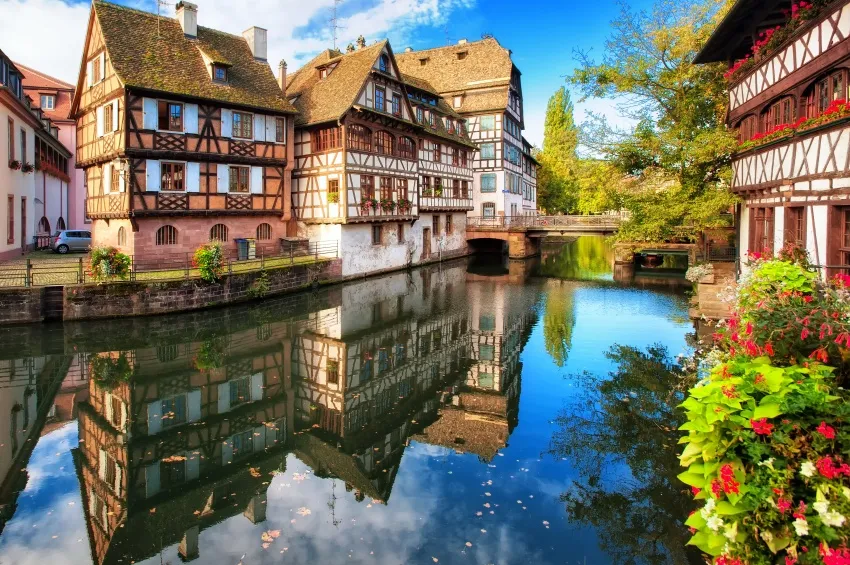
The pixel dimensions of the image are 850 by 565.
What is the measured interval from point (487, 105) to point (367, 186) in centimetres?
2049

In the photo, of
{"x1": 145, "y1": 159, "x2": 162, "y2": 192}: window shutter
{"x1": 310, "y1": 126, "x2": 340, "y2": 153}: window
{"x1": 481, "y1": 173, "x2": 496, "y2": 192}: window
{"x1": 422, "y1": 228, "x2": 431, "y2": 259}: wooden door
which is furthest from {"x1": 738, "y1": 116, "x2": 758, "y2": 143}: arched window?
{"x1": 481, "y1": 173, "x2": 496, "y2": 192}: window

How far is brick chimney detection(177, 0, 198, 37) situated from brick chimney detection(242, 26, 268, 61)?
10.9 feet

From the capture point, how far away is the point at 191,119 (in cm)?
2600

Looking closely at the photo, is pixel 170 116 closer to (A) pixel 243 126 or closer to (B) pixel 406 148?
(A) pixel 243 126

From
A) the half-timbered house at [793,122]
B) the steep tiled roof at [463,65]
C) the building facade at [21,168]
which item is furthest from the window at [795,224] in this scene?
the steep tiled roof at [463,65]

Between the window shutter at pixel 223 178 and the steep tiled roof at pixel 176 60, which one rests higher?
the steep tiled roof at pixel 176 60

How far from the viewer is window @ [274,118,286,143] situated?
96.6ft

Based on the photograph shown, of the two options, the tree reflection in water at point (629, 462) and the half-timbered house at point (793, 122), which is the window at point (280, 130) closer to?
the half-timbered house at point (793, 122)

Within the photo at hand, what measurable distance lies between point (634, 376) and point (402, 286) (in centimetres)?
1754

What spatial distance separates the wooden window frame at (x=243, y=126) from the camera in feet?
90.6

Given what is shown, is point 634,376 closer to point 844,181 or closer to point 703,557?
point 844,181

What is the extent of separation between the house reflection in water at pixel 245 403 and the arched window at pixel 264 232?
7716 millimetres

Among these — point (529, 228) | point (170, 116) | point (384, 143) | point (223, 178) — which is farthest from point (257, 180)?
point (529, 228)

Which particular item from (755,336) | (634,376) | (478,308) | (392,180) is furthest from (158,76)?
(755,336)
